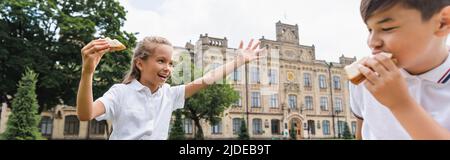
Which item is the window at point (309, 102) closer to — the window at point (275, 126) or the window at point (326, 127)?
the window at point (326, 127)

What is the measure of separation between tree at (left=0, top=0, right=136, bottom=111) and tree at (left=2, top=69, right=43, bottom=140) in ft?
6.04

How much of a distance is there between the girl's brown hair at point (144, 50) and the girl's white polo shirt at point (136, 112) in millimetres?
74

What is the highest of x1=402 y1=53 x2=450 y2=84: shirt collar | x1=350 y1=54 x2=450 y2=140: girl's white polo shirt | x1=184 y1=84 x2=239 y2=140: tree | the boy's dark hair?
x1=184 y1=84 x2=239 y2=140: tree

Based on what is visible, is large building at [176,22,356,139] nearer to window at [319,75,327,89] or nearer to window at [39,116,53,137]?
window at [319,75,327,89]

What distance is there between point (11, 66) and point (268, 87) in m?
12.5

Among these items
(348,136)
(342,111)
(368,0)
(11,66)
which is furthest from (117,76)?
(342,111)

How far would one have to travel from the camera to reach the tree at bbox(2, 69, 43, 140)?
30.9 feet

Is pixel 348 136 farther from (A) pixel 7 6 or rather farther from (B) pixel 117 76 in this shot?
(A) pixel 7 6

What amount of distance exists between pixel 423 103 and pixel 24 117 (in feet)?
35.0

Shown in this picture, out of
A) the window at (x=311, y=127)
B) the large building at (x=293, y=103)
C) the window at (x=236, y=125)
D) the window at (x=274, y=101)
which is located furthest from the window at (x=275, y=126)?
the window at (x=311, y=127)

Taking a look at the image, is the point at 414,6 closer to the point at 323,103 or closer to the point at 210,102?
the point at 210,102

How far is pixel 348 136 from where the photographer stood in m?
20.5

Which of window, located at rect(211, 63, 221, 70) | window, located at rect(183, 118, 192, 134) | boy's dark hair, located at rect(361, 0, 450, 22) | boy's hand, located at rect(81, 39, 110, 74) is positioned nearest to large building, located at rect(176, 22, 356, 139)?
window, located at rect(183, 118, 192, 134)

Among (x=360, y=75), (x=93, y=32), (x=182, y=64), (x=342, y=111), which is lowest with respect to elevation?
(x=360, y=75)
